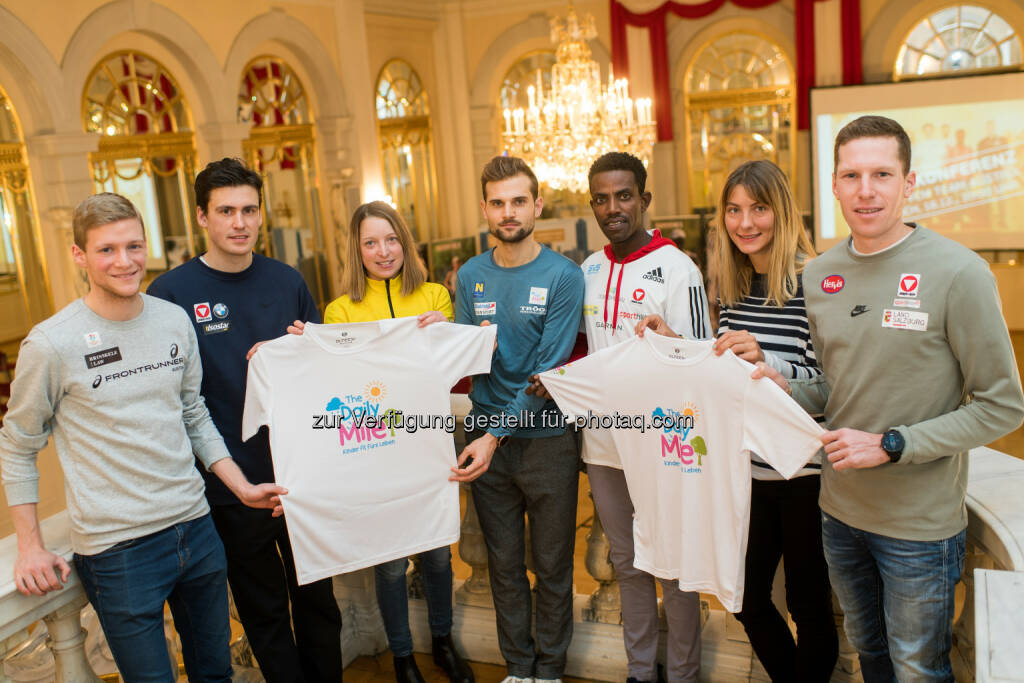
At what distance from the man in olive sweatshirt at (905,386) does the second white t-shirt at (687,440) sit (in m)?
0.21

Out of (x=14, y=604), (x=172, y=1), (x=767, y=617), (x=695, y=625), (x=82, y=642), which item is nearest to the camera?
(x=14, y=604)

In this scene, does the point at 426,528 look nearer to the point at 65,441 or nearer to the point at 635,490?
the point at 635,490

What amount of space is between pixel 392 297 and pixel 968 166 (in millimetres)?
8952

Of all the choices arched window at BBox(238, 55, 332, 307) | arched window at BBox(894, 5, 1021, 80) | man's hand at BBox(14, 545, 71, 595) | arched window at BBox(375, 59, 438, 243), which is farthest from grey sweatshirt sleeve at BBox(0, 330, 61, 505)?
arched window at BBox(894, 5, 1021, 80)

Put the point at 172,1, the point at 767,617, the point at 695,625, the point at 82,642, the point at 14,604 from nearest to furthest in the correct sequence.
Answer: the point at 14,604 → the point at 82,642 → the point at 767,617 → the point at 695,625 → the point at 172,1

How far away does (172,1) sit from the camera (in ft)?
24.6

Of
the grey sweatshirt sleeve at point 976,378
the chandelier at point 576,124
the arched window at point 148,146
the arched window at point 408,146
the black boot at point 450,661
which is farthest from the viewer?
the arched window at point 408,146

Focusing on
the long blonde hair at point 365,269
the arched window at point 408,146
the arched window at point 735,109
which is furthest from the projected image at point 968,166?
the long blonde hair at point 365,269

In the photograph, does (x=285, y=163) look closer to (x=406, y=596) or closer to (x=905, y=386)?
(x=406, y=596)

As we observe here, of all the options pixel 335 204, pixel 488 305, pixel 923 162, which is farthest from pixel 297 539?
pixel 923 162

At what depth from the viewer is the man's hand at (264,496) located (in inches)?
91.4

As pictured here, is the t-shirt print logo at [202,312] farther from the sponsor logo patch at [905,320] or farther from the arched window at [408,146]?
the arched window at [408,146]

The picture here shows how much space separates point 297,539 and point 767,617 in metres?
1.43

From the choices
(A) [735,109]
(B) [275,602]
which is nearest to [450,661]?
(B) [275,602]
